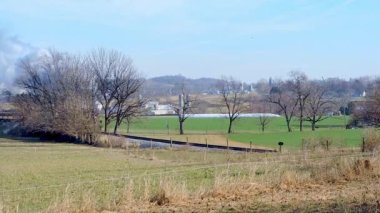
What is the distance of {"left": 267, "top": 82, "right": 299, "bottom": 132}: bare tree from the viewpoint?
114625mm

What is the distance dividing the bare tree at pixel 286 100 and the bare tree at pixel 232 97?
6957 mm

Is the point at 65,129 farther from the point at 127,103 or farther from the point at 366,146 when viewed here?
the point at 366,146

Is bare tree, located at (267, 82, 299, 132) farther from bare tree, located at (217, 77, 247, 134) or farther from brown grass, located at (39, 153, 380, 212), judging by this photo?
brown grass, located at (39, 153, 380, 212)

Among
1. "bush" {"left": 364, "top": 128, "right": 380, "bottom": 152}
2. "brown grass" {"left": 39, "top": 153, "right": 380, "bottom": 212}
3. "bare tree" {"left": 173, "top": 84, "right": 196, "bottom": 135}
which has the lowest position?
"brown grass" {"left": 39, "top": 153, "right": 380, "bottom": 212}

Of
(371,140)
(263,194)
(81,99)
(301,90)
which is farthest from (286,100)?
(263,194)

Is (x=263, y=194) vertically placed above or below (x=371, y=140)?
below

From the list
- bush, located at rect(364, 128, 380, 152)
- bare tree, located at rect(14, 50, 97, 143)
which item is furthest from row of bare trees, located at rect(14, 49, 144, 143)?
bush, located at rect(364, 128, 380, 152)

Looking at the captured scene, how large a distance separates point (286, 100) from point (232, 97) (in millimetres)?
12960

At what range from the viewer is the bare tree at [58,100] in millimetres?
78312

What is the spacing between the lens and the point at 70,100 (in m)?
81.8

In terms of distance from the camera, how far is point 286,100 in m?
118

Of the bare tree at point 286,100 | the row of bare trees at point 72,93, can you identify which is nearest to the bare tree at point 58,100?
Answer: the row of bare trees at point 72,93

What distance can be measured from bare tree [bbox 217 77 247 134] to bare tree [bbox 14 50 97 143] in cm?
3661

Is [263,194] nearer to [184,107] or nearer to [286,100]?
[184,107]
